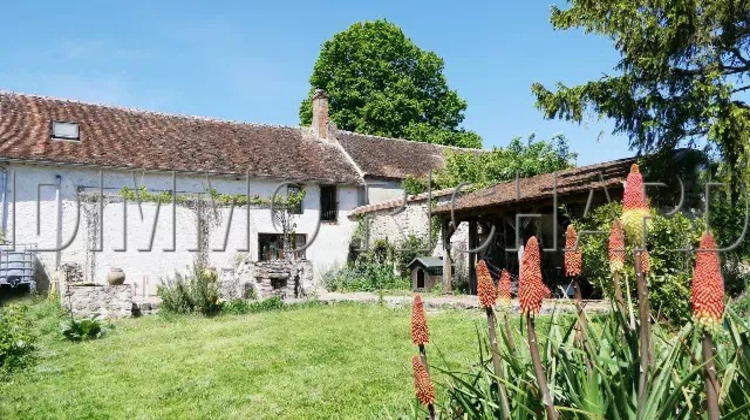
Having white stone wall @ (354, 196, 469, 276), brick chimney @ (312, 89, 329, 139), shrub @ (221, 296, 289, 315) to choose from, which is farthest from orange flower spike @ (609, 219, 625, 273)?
brick chimney @ (312, 89, 329, 139)

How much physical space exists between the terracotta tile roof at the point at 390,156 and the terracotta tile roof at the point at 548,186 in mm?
6552

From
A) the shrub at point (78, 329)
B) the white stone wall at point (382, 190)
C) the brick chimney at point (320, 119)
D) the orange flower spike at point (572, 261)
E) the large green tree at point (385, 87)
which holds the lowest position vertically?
the shrub at point (78, 329)

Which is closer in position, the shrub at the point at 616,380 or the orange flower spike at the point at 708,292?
the orange flower spike at the point at 708,292

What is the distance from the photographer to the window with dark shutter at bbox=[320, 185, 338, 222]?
23625mm

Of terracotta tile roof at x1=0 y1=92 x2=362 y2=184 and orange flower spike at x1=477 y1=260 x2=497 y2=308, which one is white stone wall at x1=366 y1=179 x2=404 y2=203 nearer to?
terracotta tile roof at x1=0 y1=92 x2=362 y2=184

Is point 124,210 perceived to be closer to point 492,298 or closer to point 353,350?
point 353,350

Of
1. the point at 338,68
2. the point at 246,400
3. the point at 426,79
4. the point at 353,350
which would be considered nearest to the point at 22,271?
the point at 353,350

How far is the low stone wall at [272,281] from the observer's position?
17.0 metres

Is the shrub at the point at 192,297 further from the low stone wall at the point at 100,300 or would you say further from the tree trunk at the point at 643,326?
the tree trunk at the point at 643,326

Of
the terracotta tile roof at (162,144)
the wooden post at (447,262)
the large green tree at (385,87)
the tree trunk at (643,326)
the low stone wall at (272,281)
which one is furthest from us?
the large green tree at (385,87)

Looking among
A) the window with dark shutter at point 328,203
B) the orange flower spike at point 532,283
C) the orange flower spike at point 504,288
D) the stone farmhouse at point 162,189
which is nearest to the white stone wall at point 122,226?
the stone farmhouse at point 162,189

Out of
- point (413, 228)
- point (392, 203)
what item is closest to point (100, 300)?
point (392, 203)

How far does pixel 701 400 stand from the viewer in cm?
219

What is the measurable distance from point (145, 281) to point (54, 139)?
5.40 m
